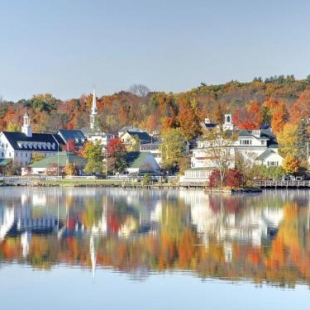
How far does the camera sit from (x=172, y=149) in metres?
72.1

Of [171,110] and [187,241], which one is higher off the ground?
[171,110]

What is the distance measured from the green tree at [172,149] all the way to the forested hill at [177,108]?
10.2 meters

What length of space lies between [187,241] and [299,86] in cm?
8580

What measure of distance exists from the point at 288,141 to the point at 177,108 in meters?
34.9

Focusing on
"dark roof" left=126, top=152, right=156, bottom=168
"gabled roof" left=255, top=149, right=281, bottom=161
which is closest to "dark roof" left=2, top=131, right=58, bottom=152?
"dark roof" left=126, top=152, right=156, bottom=168

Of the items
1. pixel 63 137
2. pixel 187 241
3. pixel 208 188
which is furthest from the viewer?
pixel 63 137

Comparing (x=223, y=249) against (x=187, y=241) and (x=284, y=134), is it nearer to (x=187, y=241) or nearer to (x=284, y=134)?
(x=187, y=241)

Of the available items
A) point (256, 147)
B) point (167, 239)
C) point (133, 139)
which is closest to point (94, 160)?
point (133, 139)

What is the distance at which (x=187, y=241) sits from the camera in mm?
22500

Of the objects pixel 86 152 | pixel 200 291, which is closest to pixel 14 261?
pixel 200 291

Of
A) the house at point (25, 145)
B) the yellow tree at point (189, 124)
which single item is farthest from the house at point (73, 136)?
the yellow tree at point (189, 124)

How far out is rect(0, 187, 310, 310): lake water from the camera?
14.6m

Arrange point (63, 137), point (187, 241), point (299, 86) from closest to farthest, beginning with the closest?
point (187, 241) < point (63, 137) < point (299, 86)

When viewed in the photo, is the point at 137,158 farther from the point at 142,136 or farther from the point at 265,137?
the point at 265,137
